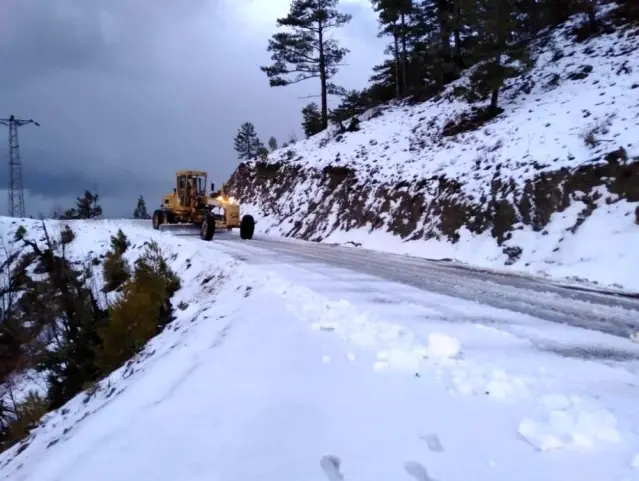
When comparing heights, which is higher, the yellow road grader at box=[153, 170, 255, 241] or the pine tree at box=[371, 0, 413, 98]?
the pine tree at box=[371, 0, 413, 98]

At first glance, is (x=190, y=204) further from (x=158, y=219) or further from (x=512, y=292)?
(x=512, y=292)

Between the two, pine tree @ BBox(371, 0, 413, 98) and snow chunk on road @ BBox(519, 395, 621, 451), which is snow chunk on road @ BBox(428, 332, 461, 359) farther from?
pine tree @ BBox(371, 0, 413, 98)

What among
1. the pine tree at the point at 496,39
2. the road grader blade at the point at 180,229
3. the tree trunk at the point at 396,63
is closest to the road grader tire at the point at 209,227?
the road grader blade at the point at 180,229

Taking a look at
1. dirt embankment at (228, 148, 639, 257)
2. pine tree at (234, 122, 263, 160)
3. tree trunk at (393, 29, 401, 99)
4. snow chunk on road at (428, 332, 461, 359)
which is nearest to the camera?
snow chunk on road at (428, 332, 461, 359)

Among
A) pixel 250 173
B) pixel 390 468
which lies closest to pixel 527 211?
pixel 390 468

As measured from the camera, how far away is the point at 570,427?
2.95 metres

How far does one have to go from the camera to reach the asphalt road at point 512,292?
6.03m

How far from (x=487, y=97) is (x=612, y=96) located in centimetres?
636

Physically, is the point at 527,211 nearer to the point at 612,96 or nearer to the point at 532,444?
the point at 612,96

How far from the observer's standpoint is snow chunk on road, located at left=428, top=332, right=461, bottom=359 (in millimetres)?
4263

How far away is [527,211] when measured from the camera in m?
12.6

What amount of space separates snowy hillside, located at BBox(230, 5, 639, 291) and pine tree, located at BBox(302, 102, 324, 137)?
312 inches

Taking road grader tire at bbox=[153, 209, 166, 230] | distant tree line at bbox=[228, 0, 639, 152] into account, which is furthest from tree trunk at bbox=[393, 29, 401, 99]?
road grader tire at bbox=[153, 209, 166, 230]

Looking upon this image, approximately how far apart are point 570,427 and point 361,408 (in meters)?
1.27
